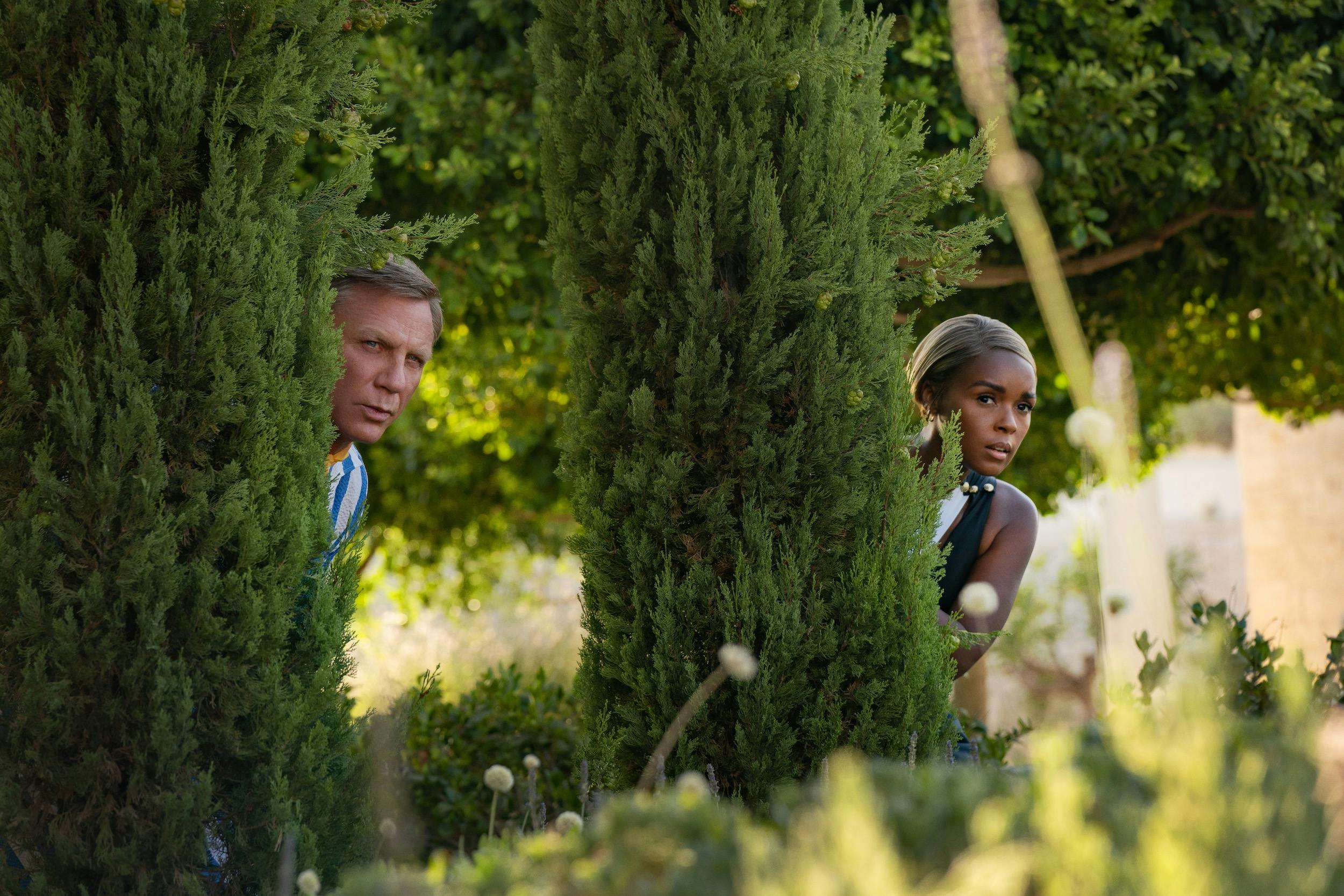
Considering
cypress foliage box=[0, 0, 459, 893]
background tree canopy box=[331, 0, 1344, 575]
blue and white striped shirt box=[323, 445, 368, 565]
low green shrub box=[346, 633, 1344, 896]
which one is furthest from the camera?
background tree canopy box=[331, 0, 1344, 575]

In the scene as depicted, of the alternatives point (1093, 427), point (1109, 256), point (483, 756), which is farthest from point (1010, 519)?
point (1109, 256)

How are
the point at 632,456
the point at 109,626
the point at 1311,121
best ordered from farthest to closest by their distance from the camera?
the point at 1311,121 → the point at 632,456 → the point at 109,626

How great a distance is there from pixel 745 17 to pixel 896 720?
6.64ft

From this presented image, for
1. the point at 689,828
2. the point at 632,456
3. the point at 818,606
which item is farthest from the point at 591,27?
the point at 689,828

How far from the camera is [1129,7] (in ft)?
21.0

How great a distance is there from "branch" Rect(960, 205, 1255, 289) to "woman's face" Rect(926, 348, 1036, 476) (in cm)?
276

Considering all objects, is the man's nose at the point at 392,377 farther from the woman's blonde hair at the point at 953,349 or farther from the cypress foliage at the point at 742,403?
the woman's blonde hair at the point at 953,349

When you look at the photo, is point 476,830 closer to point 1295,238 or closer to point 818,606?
point 818,606

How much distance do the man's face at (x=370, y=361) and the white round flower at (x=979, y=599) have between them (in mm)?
1756

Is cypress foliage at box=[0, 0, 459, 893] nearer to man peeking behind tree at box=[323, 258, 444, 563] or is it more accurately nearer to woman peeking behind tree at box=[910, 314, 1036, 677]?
man peeking behind tree at box=[323, 258, 444, 563]

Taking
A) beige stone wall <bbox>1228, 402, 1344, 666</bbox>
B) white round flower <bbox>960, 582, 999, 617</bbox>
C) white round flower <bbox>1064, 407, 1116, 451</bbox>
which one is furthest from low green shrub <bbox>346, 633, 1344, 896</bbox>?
beige stone wall <bbox>1228, 402, 1344, 666</bbox>

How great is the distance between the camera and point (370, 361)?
3.56 metres

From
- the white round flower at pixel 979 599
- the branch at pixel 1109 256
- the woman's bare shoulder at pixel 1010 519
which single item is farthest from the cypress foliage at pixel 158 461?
the branch at pixel 1109 256

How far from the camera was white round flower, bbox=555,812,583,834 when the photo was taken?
2.15m
